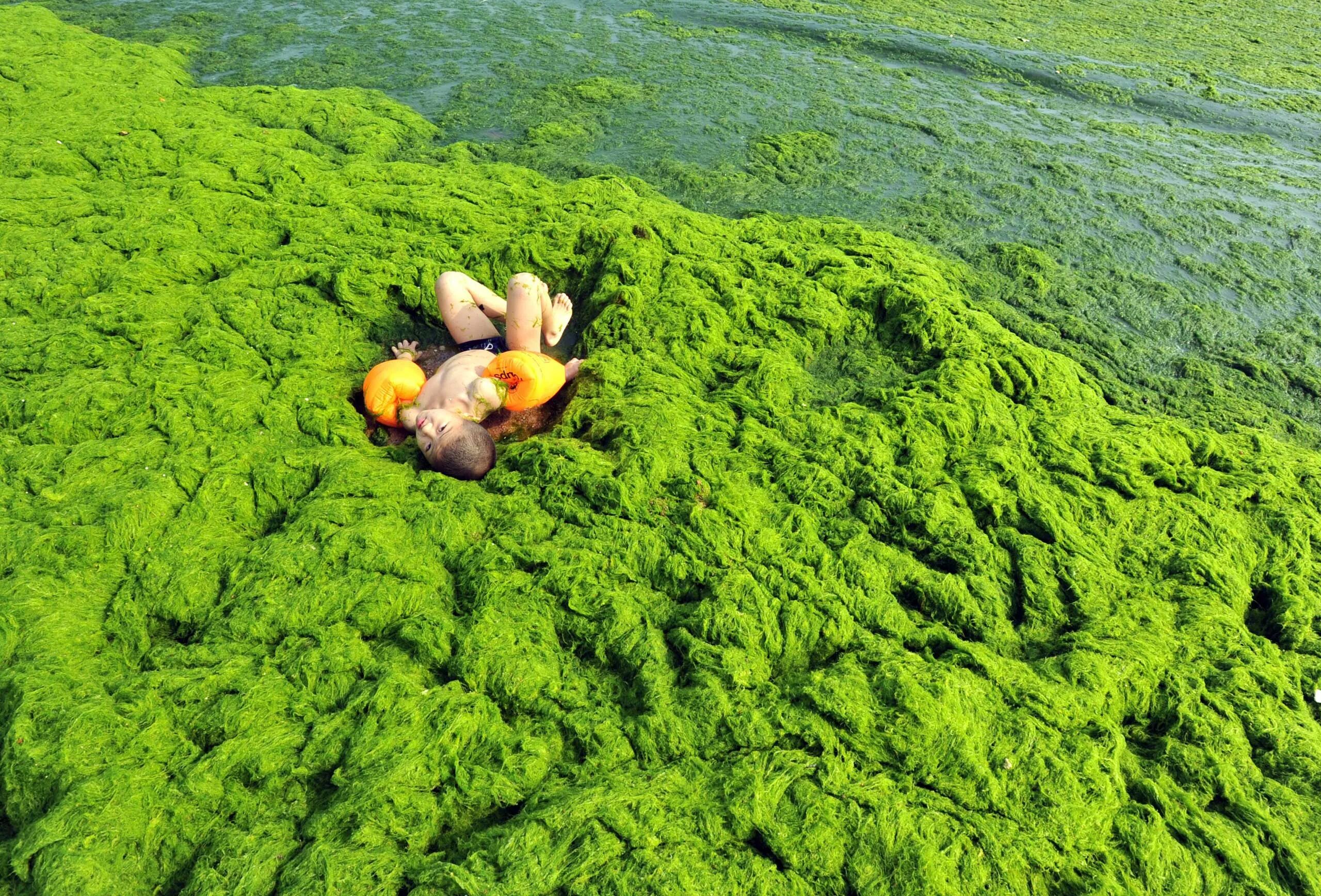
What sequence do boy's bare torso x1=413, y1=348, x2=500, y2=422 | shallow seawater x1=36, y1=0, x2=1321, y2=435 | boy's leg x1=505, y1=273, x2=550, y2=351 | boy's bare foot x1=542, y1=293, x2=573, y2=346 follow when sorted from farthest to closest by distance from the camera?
shallow seawater x1=36, y1=0, x2=1321, y2=435
boy's bare foot x1=542, y1=293, x2=573, y2=346
boy's leg x1=505, y1=273, x2=550, y2=351
boy's bare torso x1=413, y1=348, x2=500, y2=422

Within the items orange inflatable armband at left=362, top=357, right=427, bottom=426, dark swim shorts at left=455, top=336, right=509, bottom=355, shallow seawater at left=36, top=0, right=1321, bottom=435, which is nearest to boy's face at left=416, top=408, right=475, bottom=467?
orange inflatable armband at left=362, top=357, right=427, bottom=426

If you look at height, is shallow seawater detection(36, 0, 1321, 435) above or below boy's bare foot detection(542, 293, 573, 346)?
above

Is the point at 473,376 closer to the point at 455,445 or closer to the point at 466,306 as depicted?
the point at 455,445

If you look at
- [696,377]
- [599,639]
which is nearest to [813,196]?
[696,377]

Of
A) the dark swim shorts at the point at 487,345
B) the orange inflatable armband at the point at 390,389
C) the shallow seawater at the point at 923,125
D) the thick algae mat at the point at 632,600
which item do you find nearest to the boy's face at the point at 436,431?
the thick algae mat at the point at 632,600

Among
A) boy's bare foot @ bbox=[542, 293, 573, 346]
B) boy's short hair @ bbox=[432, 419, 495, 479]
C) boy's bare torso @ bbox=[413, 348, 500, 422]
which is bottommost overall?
boy's short hair @ bbox=[432, 419, 495, 479]

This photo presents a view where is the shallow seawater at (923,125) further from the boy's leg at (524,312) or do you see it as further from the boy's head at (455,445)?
the boy's head at (455,445)

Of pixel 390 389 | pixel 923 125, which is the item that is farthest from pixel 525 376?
pixel 923 125

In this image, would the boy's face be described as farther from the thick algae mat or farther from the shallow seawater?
the shallow seawater
